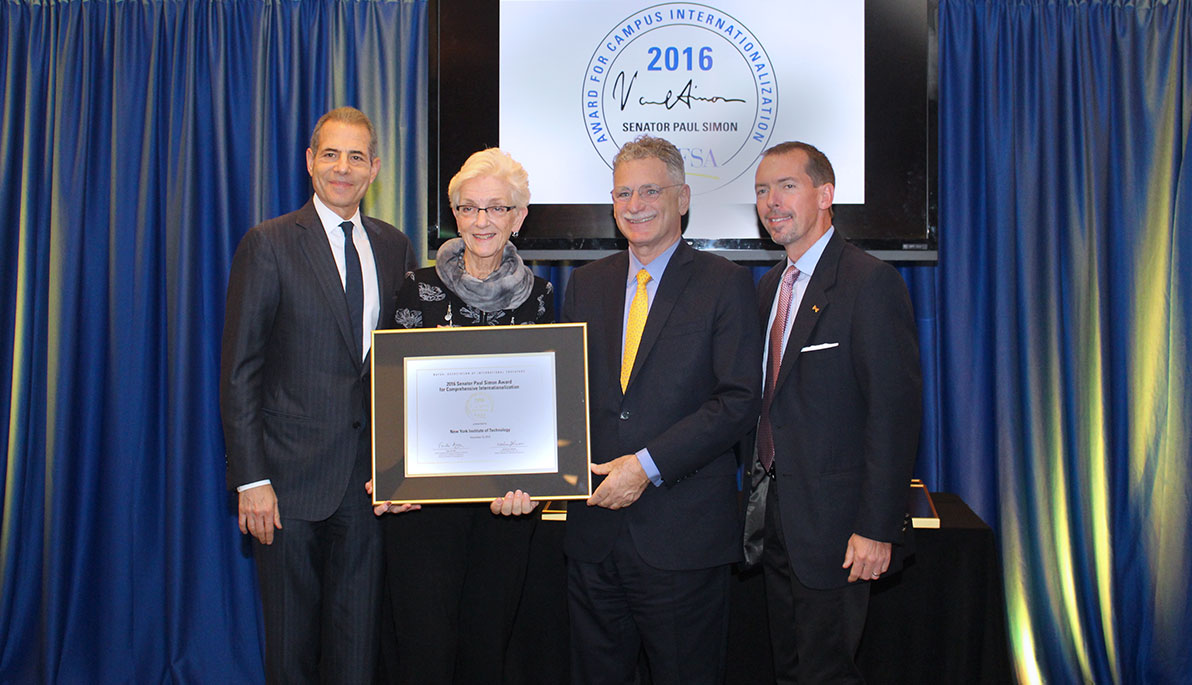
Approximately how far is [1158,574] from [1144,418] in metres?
0.66

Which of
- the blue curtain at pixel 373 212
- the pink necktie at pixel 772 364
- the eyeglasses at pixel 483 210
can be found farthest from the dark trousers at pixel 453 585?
the blue curtain at pixel 373 212

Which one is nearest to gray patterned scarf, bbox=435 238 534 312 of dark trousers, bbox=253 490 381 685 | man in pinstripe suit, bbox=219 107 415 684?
man in pinstripe suit, bbox=219 107 415 684

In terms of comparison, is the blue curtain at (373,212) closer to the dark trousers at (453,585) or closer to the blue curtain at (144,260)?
the blue curtain at (144,260)

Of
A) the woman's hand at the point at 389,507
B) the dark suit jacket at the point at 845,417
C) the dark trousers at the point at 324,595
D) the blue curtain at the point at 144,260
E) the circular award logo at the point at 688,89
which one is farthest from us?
the blue curtain at the point at 144,260

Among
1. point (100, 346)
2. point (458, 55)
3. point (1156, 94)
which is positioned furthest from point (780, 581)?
point (100, 346)

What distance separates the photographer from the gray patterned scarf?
216 centimetres

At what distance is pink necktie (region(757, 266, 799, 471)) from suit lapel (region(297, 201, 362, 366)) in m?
1.09

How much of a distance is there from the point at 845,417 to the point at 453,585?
3.59 ft

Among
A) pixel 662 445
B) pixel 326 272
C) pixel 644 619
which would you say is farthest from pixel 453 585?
pixel 326 272

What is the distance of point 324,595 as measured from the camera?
2295 mm

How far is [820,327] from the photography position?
82.5 inches

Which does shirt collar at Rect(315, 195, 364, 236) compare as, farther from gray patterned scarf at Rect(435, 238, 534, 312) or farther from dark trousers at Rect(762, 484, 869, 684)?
dark trousers at Rect(762, 484, 869, 684)

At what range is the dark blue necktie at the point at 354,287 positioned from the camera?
226 cm
